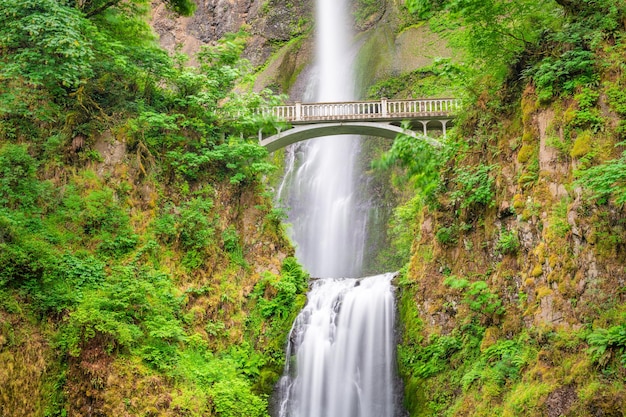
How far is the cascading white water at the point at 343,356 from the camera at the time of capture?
438 inches

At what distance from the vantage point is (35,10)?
1023 centimetres

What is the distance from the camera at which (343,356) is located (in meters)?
11.8

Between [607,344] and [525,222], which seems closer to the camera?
[607,344]

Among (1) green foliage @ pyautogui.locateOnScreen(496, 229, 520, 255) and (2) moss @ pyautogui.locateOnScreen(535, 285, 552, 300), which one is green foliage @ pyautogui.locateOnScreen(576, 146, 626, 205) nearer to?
(2) moss @ pyautogui.locateOnScreen(535, 285, 552, 300)

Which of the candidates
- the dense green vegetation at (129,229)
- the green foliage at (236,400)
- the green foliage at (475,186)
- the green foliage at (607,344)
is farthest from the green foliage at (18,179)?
the green foliage at (607,344)

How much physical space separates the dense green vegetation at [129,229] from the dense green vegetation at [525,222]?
410 centimetres

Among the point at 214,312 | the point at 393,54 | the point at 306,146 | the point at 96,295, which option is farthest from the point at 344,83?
the point at 96,295

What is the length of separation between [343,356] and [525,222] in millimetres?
5305

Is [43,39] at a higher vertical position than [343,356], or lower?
higher

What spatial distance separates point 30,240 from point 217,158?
532 centimetres

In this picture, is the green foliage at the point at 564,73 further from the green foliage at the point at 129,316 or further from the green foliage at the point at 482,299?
the green foliage at the point at 129,316

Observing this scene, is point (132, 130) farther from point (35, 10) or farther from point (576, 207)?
point (576, 207)

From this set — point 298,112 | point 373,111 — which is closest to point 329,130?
point 298,112

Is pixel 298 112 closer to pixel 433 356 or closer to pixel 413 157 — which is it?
pixel 433 356
